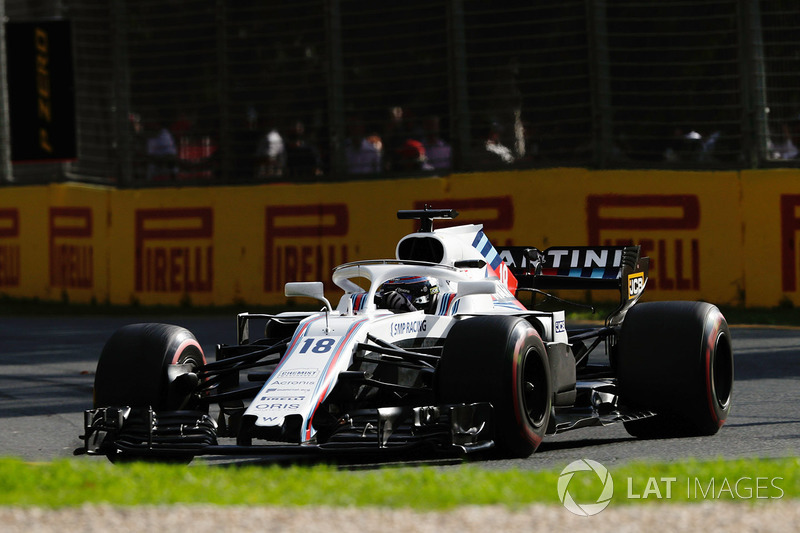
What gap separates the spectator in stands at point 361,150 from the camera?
16.2 meters

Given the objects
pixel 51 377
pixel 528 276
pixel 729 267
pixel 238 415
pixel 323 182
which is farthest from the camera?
pixel 323 182

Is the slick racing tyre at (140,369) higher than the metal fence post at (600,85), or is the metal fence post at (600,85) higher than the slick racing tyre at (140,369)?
the metal fence post at (600,85)

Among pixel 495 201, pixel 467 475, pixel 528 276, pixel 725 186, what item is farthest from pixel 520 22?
pixel 467 475

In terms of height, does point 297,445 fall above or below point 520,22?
below

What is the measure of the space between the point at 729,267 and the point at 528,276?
542 centimetres

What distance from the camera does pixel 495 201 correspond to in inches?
597

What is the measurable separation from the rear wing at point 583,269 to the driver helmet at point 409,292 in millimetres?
1194

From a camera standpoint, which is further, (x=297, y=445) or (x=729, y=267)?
(x=729, y=267)

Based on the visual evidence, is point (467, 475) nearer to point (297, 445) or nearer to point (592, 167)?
point (297, 445)

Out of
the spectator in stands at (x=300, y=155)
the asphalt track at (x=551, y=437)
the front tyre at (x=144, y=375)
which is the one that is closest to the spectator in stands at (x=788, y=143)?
the asphalt track at (x=551, y=437)

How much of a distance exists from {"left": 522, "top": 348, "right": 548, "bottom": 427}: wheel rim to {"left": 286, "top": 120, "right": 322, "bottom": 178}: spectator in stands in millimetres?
9672

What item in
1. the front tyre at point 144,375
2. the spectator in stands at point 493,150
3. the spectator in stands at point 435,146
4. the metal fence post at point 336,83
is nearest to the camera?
the front tyre at point 144,375

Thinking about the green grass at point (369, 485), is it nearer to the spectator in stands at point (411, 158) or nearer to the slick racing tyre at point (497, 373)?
the slick racing tyre at point (497, 373)

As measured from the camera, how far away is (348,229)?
52.2ft
